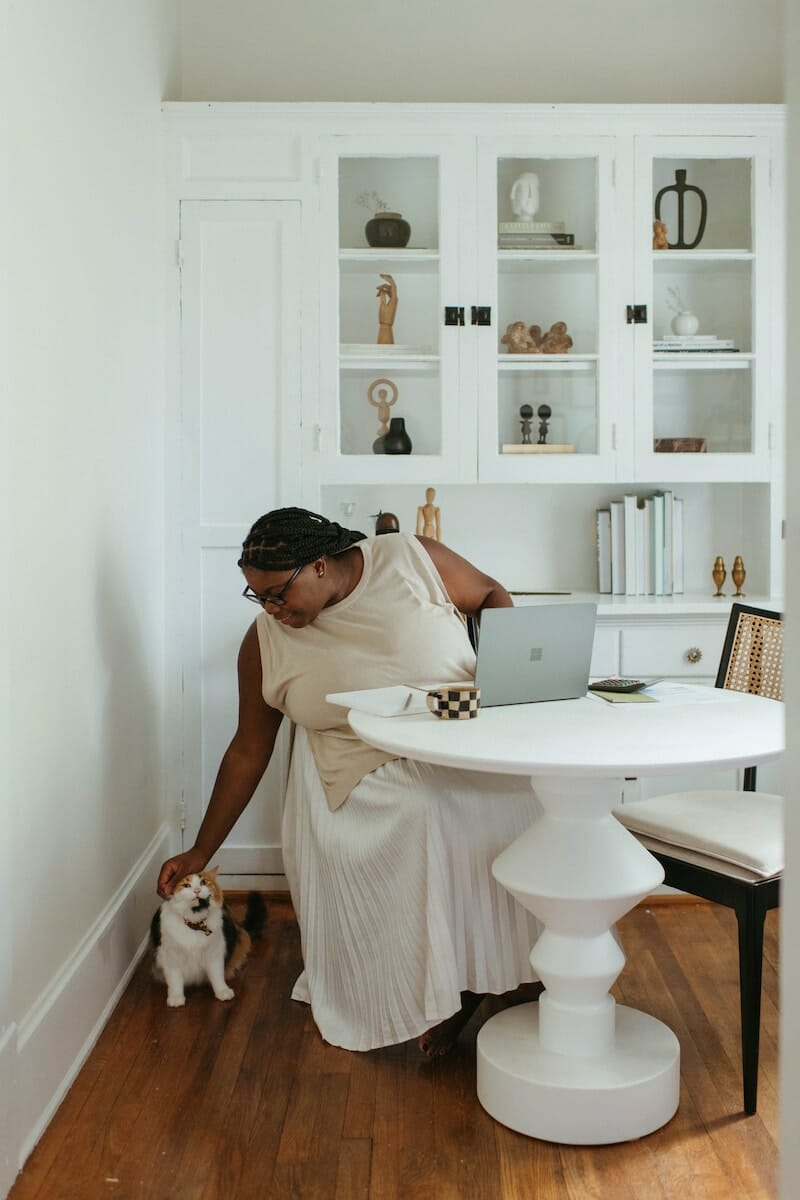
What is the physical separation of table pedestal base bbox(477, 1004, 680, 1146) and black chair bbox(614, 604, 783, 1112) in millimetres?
165

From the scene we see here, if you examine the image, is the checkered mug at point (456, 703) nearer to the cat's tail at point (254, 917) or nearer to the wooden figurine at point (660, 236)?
the cat's tail at point (254, 917)

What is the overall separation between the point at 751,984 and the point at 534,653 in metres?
0.71

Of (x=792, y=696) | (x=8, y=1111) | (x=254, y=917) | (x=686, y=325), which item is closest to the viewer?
(x=792, y=696)

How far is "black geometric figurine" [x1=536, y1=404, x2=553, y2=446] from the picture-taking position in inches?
127

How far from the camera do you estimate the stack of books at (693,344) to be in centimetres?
323

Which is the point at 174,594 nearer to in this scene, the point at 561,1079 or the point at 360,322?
the point at 360,322

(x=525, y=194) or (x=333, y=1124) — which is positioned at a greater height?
(x=525, y=194)

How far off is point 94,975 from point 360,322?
6.22ft

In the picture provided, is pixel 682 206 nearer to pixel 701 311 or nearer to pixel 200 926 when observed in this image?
pixel 701 311

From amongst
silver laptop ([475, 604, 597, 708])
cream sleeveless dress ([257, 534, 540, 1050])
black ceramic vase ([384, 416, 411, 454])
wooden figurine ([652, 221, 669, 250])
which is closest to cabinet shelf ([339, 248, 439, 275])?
black ceramic vase ([384, 416, 411, 454])

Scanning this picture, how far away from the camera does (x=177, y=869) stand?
98.0 inches

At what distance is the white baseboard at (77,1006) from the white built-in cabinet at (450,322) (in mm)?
496

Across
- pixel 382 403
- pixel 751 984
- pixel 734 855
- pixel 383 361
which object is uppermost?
pixel 383 361

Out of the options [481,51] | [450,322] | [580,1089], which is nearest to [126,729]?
[580,1089]
